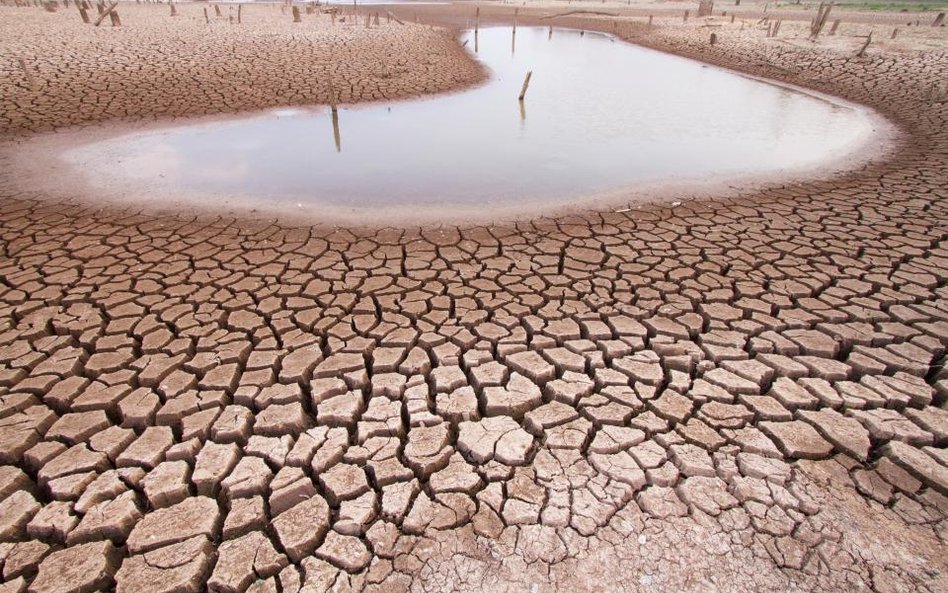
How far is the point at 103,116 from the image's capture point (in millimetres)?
8273

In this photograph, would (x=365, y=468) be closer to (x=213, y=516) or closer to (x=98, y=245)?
(x=213, y=516)

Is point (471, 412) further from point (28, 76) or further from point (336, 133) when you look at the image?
point (28, 76)

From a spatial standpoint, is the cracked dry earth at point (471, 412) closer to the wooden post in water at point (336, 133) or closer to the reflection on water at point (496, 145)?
the reflection on water at point (496, 145)

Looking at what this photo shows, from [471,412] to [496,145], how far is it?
19.4 ft

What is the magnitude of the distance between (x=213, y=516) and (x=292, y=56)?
42.3 ft

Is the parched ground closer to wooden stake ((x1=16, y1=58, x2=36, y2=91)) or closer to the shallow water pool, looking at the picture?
wooden stake ((x1=16, y1=58, x2=36, y2=91))

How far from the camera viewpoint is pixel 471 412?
8.59ft

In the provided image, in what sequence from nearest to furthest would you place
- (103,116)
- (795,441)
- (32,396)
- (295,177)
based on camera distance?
(795,441) < (32,396) < (295,177) < (103,116)

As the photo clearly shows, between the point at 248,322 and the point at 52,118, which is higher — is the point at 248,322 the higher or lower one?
the lower one

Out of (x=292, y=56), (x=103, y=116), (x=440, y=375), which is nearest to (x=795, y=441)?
(x=440, y=375)

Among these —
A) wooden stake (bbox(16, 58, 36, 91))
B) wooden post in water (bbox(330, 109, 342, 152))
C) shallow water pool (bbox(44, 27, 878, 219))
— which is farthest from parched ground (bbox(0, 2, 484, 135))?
wooden post in water (bbox(330, 109, 342, 152))

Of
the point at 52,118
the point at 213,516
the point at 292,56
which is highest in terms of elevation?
the point at 292,56

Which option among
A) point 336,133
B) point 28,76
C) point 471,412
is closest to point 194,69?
point 28,76

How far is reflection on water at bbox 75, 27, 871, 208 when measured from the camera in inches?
240
